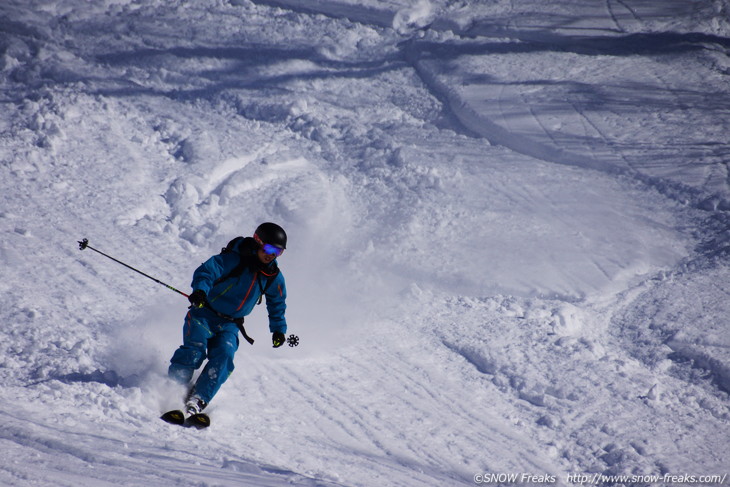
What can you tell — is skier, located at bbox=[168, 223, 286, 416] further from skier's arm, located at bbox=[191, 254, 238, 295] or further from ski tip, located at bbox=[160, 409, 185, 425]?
ski tip, located at bbox=[160, 409, 185, 425]

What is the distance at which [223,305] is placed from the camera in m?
4.70

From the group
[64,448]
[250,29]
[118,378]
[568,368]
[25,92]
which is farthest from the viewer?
[250,29]

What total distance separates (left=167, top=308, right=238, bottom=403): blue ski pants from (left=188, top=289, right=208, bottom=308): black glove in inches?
14.9

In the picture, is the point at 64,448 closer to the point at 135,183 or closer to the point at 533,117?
the point at 135,183

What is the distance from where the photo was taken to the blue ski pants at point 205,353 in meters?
4.38

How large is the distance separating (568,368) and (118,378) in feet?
14.1

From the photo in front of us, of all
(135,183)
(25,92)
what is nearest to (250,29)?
(25,92)

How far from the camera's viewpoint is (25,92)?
863 centimetres

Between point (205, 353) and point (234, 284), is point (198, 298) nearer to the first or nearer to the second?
point (234, 284)

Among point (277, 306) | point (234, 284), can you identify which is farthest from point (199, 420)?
point (277, 306)

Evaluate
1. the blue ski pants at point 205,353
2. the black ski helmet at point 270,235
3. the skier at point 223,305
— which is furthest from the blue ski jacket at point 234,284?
the black ski helmet at point 270,235

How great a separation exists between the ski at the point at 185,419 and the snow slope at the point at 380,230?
0.17 metres

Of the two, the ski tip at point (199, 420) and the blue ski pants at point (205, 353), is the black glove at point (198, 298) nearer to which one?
the blue ski pants at point (205, 353)

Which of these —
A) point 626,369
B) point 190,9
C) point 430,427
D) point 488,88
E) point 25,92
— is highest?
point 190,9
